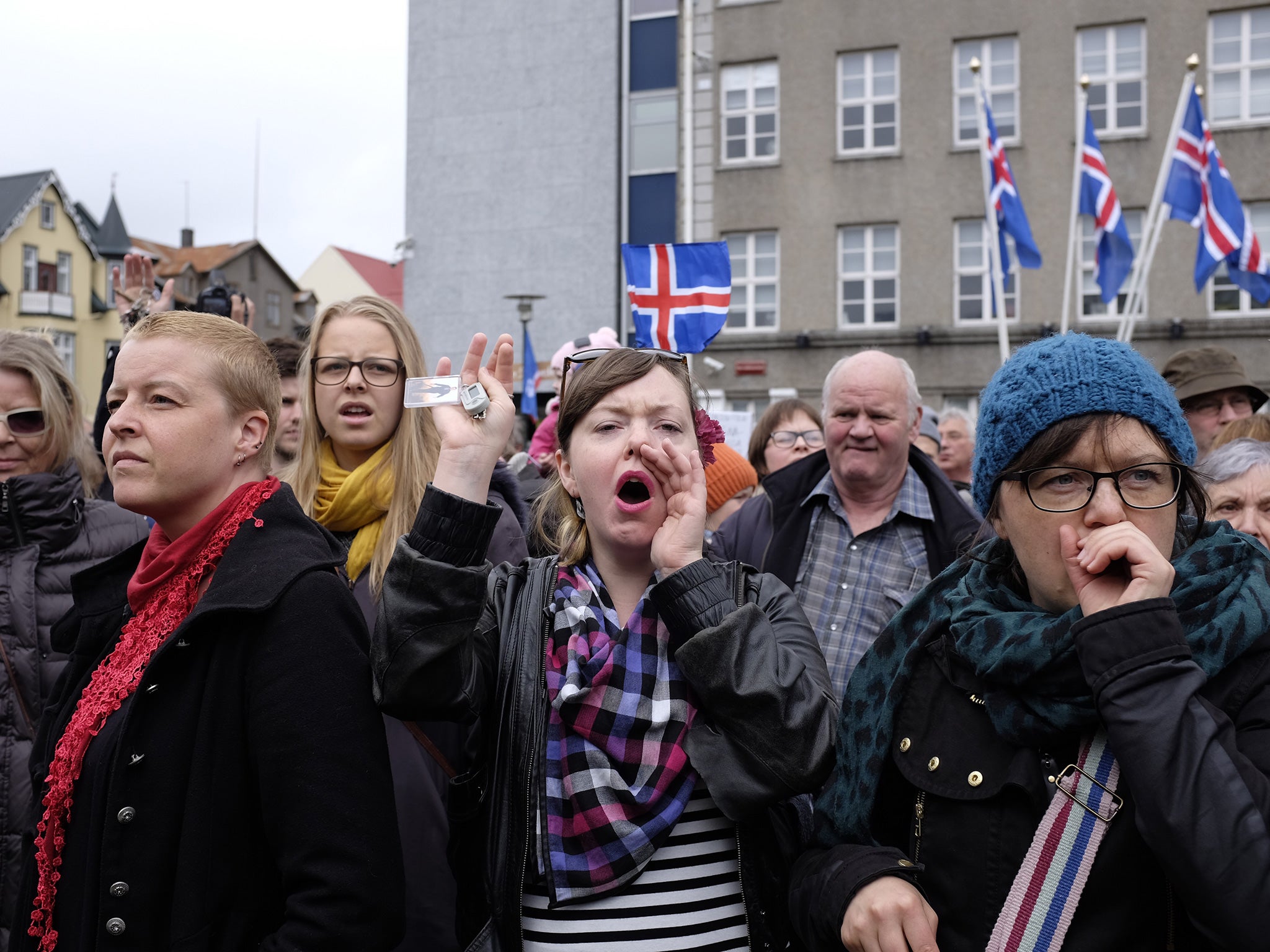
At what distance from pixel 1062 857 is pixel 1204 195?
41.7 ft

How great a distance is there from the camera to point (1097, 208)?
13.1 meters

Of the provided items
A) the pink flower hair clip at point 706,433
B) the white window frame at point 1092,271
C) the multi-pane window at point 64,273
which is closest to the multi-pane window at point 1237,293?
the white window frame at point 1092,271

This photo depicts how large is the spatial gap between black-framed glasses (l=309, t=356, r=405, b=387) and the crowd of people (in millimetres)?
838

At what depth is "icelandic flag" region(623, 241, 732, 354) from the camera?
658 cm

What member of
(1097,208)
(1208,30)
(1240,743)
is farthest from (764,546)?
(1208,30)

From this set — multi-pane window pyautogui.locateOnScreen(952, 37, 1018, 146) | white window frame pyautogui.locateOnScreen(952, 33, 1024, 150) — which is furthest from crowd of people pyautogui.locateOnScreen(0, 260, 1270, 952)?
multi-pane window pyautogui.locateOnScreen(952, 37, 1018, 146)

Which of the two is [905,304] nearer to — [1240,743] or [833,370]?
[833,370]

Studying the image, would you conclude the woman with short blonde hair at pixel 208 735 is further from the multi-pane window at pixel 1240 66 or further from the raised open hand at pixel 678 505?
the multi-pane window at pixel 1240 66

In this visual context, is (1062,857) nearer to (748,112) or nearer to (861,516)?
(861,516)

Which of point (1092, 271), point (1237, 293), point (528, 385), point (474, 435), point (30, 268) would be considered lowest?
point (474, 435)

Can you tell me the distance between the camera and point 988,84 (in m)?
21.1

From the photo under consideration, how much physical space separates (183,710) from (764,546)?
281 centimetres

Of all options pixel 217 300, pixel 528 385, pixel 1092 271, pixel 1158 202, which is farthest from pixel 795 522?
pixel 1092 271

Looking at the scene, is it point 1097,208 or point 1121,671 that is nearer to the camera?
point 1121,671
